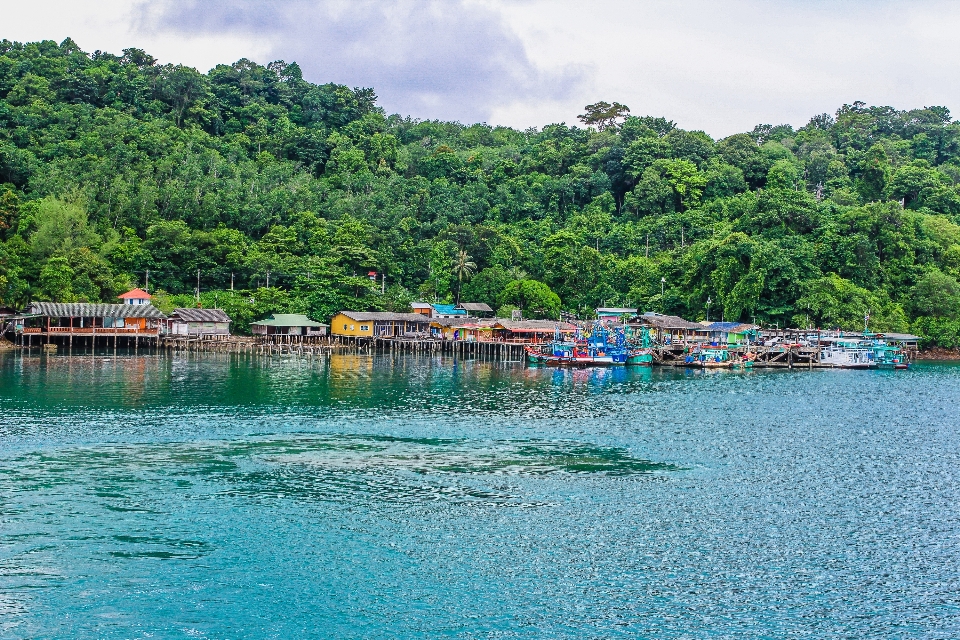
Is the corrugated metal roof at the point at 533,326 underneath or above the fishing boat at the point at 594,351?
above

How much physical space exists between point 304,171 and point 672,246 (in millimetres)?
43707

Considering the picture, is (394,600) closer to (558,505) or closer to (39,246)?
→ (558,505)

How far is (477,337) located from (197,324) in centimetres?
2321

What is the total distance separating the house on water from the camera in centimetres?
7019

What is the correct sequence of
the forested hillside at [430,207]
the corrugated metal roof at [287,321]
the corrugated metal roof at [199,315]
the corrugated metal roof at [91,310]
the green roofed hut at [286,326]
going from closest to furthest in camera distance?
the corrugated metal roof at [91,310]
the corrugated metal roof at [199,315]
the corrugated metal roof at [287,321]
the green roofed hut at [286,326]
the forested hillside at [430,207]

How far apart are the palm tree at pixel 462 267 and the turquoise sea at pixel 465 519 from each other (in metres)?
41.5

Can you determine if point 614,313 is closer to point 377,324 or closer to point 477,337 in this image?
point 477,337

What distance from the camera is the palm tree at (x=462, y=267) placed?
3366 inches

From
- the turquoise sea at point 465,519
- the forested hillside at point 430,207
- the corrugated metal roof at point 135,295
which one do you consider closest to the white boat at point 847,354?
the forested hillside at point 430,207

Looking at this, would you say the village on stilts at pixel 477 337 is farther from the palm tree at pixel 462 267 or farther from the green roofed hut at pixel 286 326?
the palm tree at pixel 462 267

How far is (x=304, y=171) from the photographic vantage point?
104562 mm

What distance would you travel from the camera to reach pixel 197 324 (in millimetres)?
71000

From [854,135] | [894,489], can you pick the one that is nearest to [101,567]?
[894,489]

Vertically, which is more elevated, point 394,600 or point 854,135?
point 854,135
